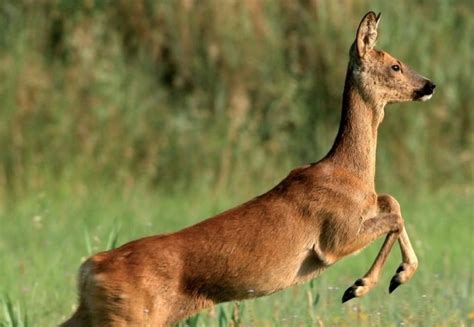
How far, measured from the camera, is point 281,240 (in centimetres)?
771

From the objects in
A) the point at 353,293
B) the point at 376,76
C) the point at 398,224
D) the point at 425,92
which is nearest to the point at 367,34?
the point at 376,76

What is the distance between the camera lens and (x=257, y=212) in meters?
7.78

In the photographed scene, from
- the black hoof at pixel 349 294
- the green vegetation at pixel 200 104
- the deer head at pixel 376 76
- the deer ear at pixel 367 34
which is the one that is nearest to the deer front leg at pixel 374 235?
the black hoof at pixel 349 294

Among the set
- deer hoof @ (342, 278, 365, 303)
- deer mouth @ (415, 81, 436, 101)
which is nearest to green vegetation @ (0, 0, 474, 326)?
deer mouth @ (415, 81, 436, 101)

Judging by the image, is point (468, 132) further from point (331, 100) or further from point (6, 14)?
point (6, 14)

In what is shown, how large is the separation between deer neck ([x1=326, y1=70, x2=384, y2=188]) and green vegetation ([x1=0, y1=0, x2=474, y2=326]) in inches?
226

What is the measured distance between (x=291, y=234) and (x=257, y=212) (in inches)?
9.3

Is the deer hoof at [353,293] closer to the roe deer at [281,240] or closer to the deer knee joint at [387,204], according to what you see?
the roe deer at [281,240]

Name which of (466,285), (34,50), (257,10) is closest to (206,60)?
(257,10)

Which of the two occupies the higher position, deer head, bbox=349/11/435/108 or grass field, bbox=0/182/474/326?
deer head, bbox=349/11/435/108

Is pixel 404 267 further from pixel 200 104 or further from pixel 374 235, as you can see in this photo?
pixel 200 104

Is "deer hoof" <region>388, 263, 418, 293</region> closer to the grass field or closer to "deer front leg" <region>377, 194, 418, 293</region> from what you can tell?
"deer front leg" <region>377, 194, 418, 293</region>

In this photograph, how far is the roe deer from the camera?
24.3 feet

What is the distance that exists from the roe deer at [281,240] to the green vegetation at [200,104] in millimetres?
5775
